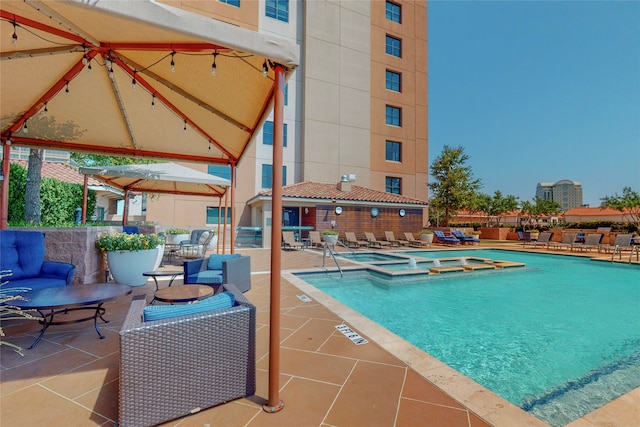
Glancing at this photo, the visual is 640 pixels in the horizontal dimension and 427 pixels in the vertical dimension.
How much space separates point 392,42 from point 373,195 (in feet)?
44.9

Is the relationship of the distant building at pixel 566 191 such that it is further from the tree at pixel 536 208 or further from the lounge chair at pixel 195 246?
the lounge chair at pixel 195 246

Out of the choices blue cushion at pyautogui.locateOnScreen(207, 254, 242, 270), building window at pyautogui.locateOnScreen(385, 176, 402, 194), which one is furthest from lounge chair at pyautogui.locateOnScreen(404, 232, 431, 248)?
blue cushion at pyautogui.locateOnScreen(207, 254, 242, 270)

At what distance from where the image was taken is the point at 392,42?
907 inches

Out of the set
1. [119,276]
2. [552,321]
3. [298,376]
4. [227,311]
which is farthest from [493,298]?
[119,276]

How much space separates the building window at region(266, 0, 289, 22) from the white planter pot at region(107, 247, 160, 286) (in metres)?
19.6

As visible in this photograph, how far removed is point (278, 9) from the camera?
1955cm

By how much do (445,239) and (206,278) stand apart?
15.3 m

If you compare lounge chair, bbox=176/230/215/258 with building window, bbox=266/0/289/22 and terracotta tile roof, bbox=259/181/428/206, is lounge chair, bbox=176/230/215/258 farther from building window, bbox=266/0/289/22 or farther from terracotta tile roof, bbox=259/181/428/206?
building window, bbox=266/0/289/22

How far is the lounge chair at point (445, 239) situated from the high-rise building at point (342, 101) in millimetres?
5931

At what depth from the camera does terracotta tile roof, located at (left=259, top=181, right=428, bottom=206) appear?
1549cm

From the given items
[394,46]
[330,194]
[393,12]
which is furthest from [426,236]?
[393,12]

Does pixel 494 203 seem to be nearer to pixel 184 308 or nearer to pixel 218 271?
pixel 218 271

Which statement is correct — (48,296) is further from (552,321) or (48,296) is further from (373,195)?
(373,195)

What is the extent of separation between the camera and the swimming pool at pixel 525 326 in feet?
9.43
